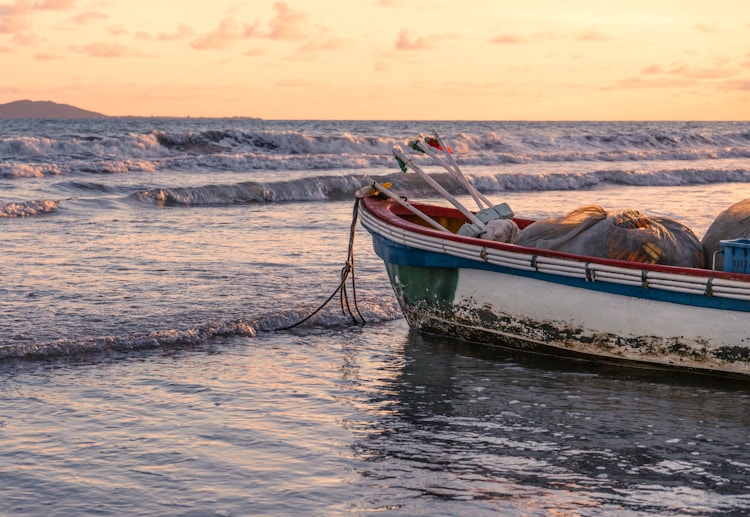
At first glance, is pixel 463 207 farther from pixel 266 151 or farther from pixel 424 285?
pixel 266 151

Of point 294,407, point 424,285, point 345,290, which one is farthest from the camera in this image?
point 345,290

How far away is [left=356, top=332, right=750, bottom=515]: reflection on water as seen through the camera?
4543mm

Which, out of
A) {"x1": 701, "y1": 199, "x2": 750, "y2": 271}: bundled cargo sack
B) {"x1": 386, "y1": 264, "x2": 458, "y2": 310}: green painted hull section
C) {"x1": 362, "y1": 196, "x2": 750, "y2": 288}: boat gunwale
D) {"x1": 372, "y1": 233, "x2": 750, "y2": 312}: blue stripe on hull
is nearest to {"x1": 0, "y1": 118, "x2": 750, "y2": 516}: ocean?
{"x1": 386, "y1": 264, "x2": 458, "y2": 310}: green painted hull section

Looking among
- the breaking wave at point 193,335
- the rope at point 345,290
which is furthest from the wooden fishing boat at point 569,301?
the breaking wave at point 193,335

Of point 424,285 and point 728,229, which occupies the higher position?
point 728,229

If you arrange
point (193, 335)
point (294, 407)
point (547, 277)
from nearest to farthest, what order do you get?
point (294, 407) → point (547, 277) → point (193, 335)

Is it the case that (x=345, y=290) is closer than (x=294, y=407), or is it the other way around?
(x=294, y=407)

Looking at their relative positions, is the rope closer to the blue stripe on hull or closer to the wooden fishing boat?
the blue stripe on hull

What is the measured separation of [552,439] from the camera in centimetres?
545

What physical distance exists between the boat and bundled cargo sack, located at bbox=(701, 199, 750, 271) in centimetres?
19

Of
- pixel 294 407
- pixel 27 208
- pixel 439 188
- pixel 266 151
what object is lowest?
pixel 294 407

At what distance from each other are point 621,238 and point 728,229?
0.87 m

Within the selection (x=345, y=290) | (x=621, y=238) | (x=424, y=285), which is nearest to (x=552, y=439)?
(x=621, y=238)

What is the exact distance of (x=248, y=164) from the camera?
32719 millimetres
